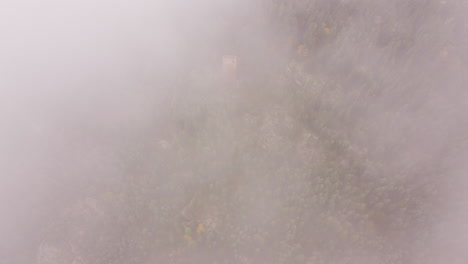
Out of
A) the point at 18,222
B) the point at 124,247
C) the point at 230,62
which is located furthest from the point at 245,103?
the point at 18,222

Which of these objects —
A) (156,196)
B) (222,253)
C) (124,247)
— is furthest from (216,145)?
(124,247)

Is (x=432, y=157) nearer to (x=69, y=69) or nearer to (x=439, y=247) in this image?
(x=439, y=247)

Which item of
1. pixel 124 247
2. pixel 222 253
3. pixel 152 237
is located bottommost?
pixel 124 247

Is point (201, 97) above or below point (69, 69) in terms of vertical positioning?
above

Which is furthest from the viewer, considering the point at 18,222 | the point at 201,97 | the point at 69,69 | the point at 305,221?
the point at 69,69

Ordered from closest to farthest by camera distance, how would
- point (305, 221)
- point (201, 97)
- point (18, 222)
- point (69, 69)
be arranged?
point (305, 221), point (18, 222), point (201, 97), point (69, 69)

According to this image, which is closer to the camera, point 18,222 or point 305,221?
point 305,221
